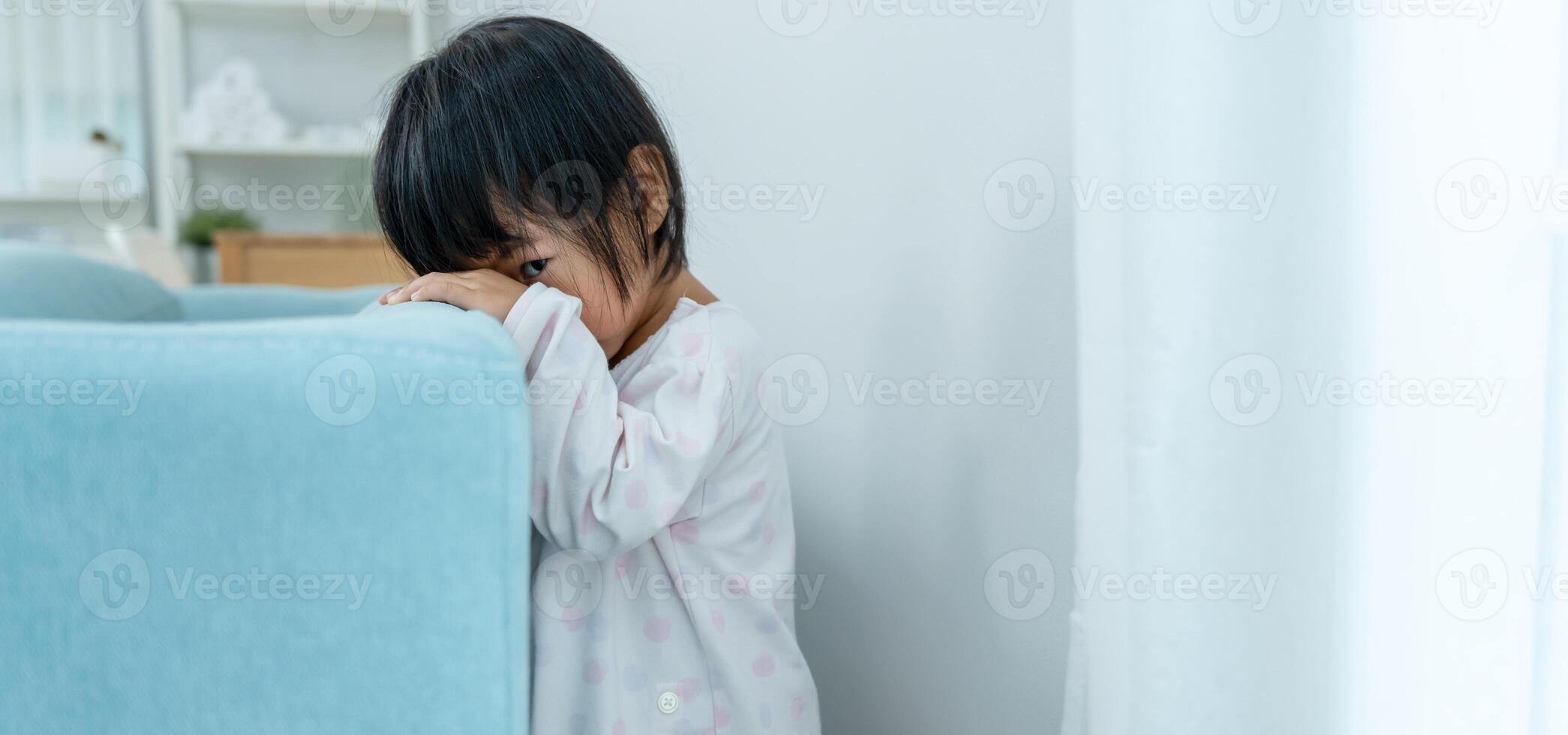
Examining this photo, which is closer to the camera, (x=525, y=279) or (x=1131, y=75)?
(x=1131, y=75)

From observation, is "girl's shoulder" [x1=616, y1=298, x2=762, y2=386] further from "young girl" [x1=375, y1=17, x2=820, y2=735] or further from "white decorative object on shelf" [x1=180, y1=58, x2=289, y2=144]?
"white decorative object on shelf" [x1=180, y1=58, x2=289, y2=144]

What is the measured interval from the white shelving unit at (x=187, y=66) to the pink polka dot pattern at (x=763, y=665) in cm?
222

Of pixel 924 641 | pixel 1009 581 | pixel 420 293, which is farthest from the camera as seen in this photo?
pixel 924 641

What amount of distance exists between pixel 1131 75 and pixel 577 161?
0.37 meters

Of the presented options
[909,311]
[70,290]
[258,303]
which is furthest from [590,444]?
[258,303]

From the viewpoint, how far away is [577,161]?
0.71 metres

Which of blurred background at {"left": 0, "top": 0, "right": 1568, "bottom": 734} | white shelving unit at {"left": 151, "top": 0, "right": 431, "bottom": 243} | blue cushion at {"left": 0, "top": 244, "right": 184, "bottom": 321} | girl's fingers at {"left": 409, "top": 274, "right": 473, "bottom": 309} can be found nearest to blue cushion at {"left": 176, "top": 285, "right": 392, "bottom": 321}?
blue cushion at {"left": 0, "top": 244, "right": 184, "bottom": 321}

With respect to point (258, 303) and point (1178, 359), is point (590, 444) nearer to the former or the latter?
point (1178, 359)

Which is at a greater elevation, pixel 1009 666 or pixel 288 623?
pixel 288 623

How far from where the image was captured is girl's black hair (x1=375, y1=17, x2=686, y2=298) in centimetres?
69

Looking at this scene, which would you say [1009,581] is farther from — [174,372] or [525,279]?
[174,372]

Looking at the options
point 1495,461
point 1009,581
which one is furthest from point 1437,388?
point 1009,581

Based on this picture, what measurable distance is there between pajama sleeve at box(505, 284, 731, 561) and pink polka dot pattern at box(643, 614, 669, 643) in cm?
8

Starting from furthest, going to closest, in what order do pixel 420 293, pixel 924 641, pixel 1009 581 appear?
pixel 924 641 < pixel 1009 581 < pixel 420 293
